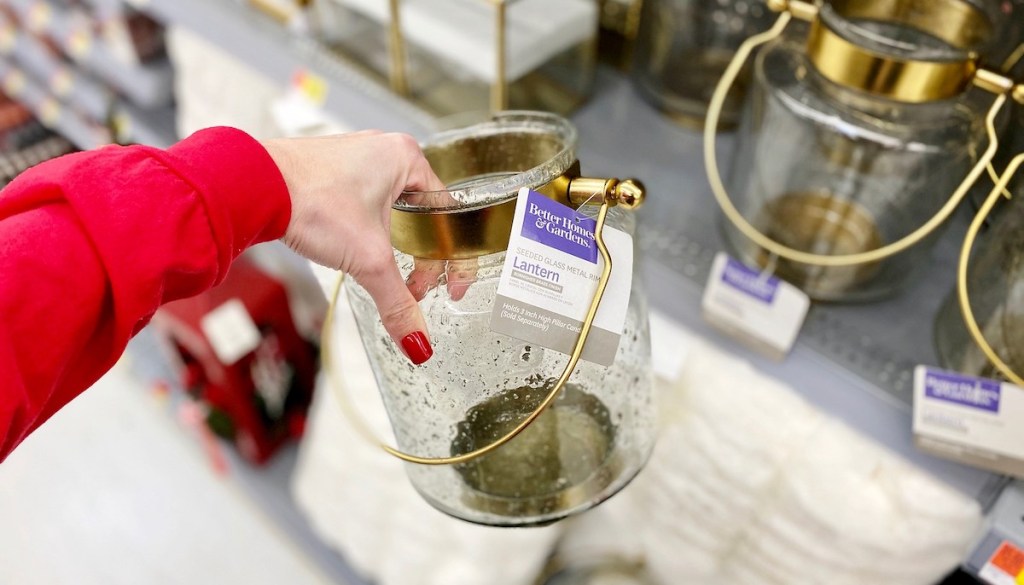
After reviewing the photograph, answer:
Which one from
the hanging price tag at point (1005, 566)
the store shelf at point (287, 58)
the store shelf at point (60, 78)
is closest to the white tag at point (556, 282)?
the hanging price tag at point (1005, 566)

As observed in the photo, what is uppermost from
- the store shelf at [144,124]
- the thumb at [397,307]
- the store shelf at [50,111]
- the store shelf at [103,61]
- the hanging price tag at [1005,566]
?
the thumb at [397,307]

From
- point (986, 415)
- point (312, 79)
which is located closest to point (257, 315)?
point (312, 79)

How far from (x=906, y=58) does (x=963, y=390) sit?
258mm

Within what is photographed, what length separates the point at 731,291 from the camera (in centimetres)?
67

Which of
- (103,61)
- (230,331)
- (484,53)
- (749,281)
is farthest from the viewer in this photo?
(103,61)

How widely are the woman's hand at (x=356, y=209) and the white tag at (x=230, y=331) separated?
84 centimetres

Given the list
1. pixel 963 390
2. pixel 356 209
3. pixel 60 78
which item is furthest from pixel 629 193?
pixel 60 78

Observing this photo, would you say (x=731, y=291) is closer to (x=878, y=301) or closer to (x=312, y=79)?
(x=878, y=301)

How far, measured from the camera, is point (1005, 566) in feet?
1.86

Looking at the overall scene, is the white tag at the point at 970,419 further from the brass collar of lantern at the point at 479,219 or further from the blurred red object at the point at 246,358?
the blurred red object at the point at 246,358

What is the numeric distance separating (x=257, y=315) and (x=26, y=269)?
900 millimetres

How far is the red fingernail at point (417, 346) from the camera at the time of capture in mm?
403

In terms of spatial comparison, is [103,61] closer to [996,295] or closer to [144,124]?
[144,124]

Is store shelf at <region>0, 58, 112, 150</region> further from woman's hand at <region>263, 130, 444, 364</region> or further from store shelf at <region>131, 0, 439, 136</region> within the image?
woman's hand at <region>263, 130, 444, 364</region>
